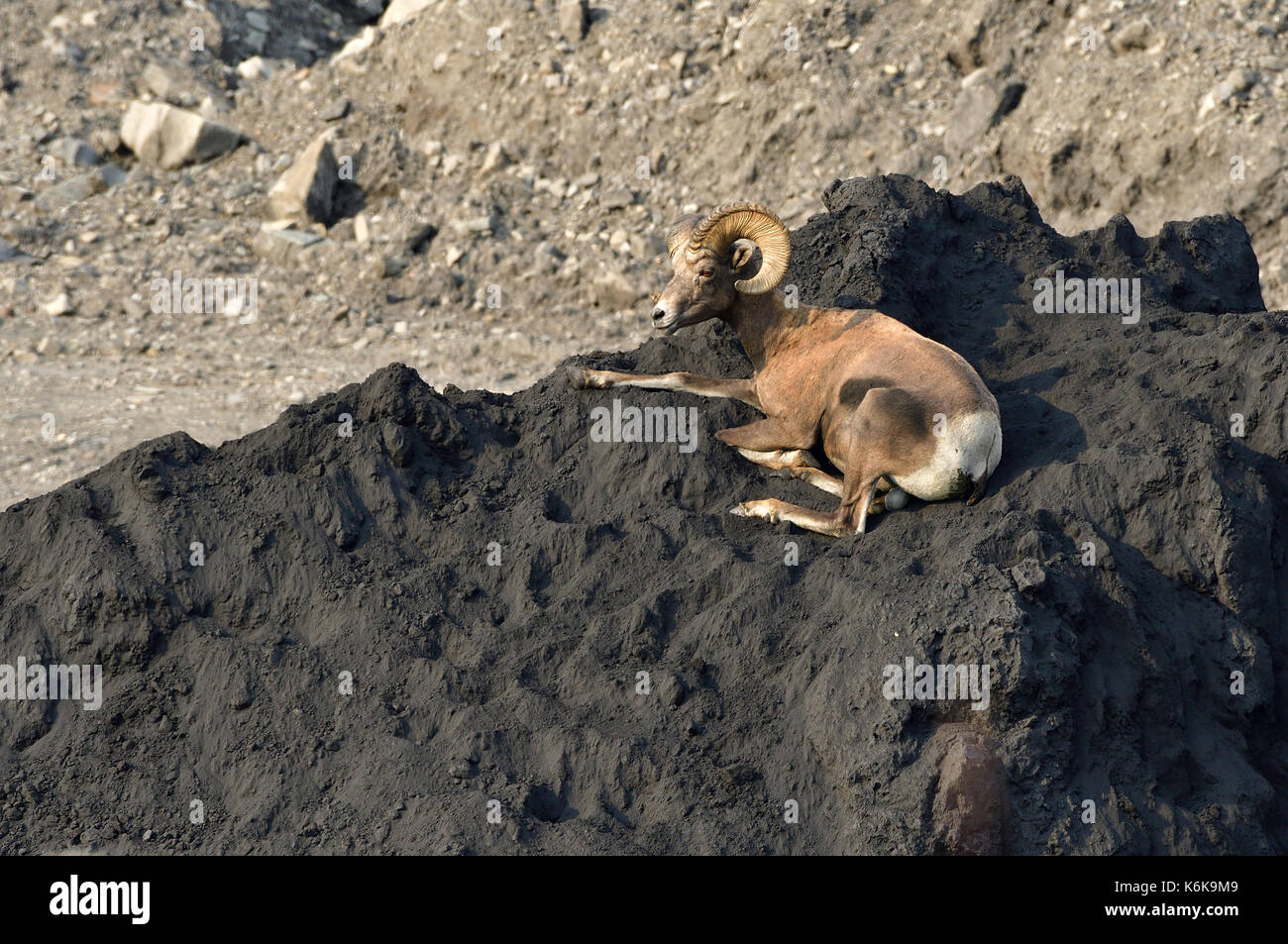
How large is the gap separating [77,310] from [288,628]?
12.4 m

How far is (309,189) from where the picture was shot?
2220cm

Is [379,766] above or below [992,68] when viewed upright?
below

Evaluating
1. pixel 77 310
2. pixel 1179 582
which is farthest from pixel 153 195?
pixel 1179 582

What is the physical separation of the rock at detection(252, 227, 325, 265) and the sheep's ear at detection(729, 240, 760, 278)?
11.8m

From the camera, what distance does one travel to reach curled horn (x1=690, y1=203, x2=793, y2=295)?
11.1 m

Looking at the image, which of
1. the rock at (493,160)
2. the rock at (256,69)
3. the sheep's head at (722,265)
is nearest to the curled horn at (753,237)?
the sheep's head at (722,265)

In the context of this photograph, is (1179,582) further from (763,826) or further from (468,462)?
(468,462)

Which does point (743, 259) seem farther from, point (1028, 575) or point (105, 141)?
point (105, 141)

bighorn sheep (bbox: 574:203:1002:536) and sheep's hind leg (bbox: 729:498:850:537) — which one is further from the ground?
bighorn sheep (bbox: 574:203:1002:536)

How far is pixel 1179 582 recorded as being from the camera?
31.1 ft

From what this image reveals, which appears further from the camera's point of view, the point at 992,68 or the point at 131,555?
the point at 992,68

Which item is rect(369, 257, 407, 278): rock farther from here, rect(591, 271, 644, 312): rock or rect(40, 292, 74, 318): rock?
rect(40, 292, 74, 318): rock

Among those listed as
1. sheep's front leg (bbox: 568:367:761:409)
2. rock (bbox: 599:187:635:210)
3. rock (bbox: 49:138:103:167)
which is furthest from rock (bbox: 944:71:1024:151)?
rock (bbox: 49:138:103:167)

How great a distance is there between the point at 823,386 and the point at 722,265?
119 cm
